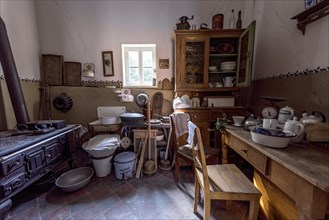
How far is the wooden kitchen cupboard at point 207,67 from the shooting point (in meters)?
2.17

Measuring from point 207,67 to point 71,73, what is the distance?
7.17ft

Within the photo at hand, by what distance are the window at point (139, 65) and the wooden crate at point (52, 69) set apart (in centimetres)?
102

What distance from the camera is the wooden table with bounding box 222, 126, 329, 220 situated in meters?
0.66

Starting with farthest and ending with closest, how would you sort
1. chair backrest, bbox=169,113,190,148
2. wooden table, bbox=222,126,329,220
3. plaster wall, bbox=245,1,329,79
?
chair backrest, bbox=169,113,190,148 → plaster wall, bbox=245,1,329,79 → wooden table, bbox=222,126,329,220

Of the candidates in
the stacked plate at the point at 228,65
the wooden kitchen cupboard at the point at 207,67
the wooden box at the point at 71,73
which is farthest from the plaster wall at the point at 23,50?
the stacked plate at the point at 228,65

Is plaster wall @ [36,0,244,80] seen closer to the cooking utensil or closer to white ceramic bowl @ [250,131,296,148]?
the cooking utensil

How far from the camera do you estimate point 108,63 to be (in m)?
2.61

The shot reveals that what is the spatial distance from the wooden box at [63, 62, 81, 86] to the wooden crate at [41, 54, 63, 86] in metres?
0.07

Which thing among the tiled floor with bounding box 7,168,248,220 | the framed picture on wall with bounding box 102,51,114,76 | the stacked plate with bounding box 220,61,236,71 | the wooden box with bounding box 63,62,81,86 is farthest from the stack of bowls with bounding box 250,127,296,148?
the wooden box with bounding box 63,62,81,86

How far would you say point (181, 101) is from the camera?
2.33 m

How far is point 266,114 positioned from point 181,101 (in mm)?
1124

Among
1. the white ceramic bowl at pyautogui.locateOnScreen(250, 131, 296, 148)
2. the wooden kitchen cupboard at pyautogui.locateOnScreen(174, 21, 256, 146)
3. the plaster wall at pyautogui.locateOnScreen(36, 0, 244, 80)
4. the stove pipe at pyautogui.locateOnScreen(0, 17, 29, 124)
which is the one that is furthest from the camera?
the plaster wall at pyautogui.locateOnScreen(36, 0, 244, 80)

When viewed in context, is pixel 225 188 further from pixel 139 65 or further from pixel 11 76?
pixel 11 76

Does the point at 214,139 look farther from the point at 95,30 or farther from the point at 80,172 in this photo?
the point at 95,30
